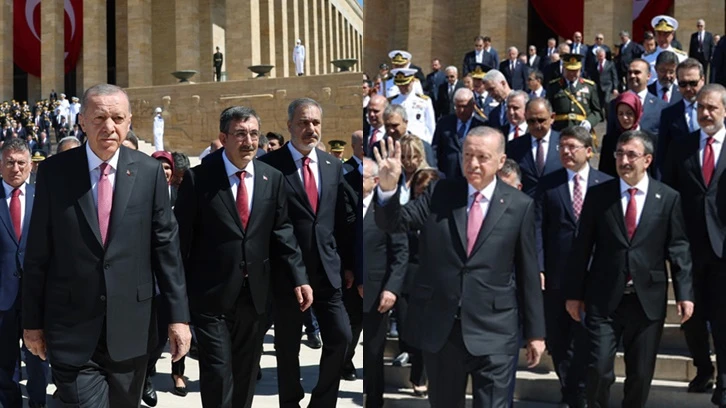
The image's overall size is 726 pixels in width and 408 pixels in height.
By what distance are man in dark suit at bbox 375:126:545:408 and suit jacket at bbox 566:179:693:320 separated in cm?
130

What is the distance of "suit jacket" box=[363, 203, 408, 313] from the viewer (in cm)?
191

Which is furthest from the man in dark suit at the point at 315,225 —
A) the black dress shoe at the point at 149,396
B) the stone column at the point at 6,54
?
the stone column at the point at 6,54

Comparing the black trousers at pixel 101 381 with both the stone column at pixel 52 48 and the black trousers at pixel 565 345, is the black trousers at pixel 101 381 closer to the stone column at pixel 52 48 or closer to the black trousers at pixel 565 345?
the black trousers at pixel 565 345

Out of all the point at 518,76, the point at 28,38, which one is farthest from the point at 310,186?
the point at 28,38

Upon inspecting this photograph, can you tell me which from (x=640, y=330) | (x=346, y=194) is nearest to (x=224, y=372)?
(x=346, y=194)

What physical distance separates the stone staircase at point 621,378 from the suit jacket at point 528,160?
0.52m

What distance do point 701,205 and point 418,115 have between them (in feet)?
10.0

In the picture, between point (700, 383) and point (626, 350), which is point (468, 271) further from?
point (700, 383)

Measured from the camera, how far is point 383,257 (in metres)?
1.92

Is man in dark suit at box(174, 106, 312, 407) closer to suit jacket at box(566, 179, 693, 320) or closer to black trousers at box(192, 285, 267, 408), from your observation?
black trousers at box(192, 285, 267, 408)

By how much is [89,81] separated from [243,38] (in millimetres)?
6865

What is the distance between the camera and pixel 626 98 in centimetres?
517

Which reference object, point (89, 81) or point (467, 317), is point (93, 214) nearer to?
point (467, 317)

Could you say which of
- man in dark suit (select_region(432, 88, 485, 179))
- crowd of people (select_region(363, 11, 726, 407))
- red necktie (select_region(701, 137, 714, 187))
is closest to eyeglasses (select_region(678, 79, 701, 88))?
crowd of people (select_region(363, 11, 726, 407))
